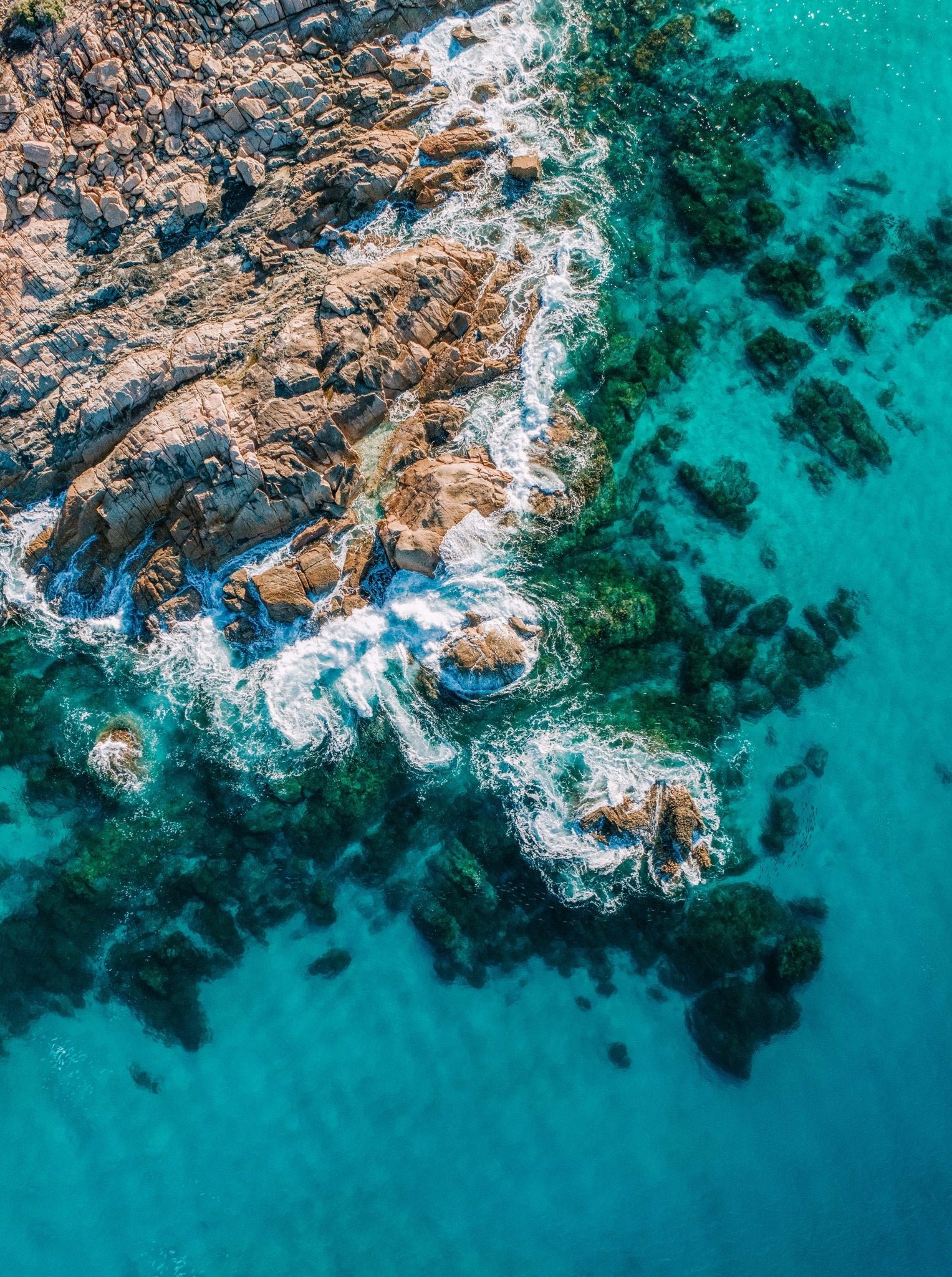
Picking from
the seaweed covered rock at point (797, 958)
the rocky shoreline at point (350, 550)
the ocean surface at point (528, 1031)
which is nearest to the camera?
the ocean surface at point (528, 1031)

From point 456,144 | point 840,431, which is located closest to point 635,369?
point 840,431

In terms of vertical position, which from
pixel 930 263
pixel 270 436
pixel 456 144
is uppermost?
pixel 930 263

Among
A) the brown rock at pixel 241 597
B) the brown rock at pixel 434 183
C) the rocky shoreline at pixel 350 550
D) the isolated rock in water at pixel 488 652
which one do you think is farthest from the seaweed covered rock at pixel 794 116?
the brown rock at pixel 241 597

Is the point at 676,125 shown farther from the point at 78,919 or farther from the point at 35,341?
the point at 78,919

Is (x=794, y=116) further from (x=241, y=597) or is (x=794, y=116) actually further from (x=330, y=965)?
(x=330, y=965)

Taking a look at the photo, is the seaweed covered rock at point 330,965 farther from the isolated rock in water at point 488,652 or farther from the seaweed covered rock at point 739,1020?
the seaweed covered rock at point 739,1020

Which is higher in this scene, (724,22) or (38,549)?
(724,22)

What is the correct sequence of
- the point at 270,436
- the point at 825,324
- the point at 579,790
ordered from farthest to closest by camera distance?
the point at 825,324, the point at 270,436, the point at 579,790
